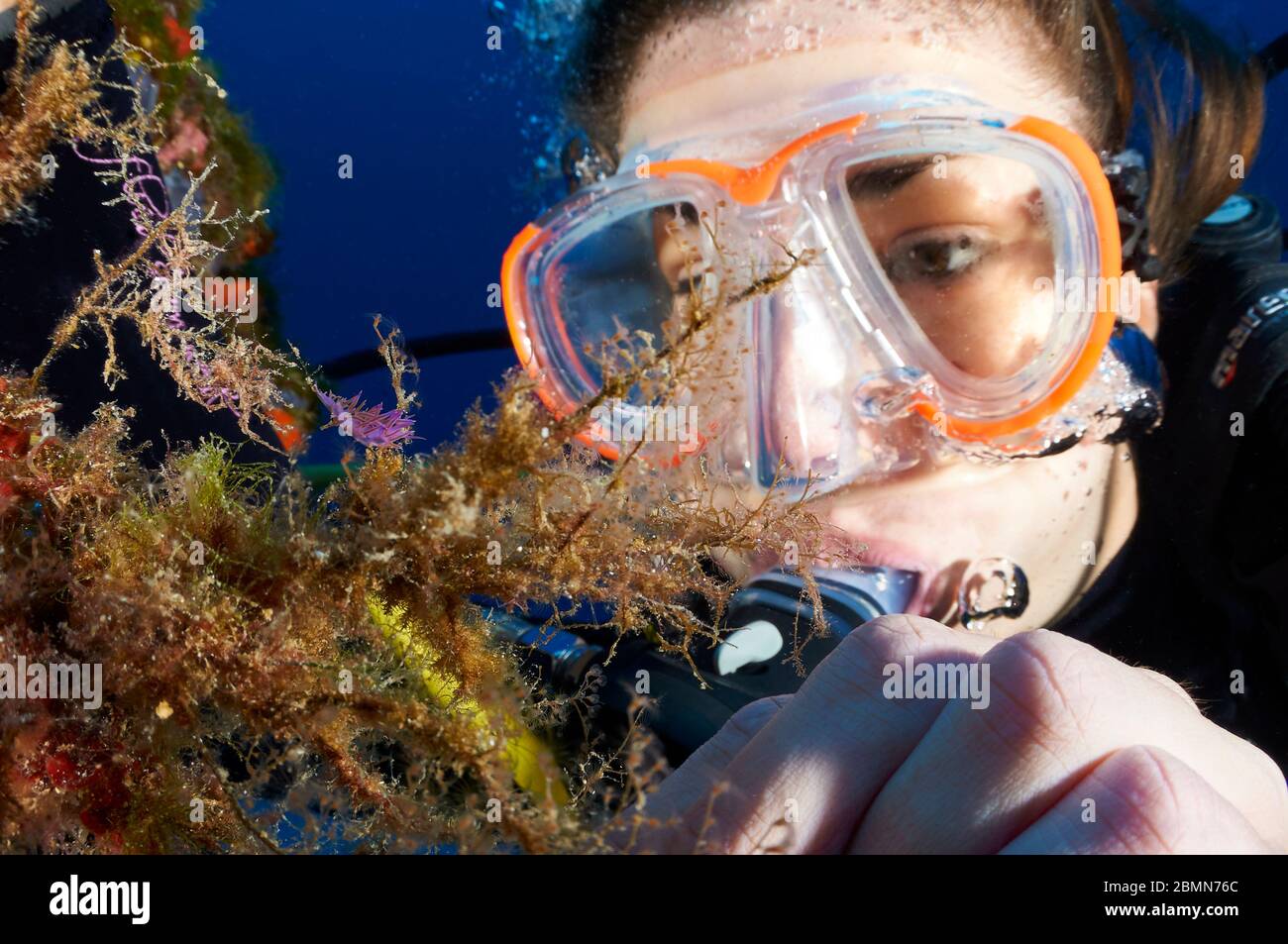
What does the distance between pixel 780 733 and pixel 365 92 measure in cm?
1797

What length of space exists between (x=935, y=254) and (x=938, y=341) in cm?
31

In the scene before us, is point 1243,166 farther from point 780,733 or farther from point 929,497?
point 780,733

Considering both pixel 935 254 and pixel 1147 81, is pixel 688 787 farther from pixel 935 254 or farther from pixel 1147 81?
pixel 1147 81

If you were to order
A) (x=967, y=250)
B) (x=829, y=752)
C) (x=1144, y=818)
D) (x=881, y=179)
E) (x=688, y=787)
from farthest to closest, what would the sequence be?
(x=881, y=179), (x=967, y=250), (x=688, y=787), (x=829, y=752), (x=1144, y=818)

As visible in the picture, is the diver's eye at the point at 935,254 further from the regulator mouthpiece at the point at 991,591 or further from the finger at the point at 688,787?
the finger at the point at 688,787

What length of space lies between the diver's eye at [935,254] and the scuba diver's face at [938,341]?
0.14m

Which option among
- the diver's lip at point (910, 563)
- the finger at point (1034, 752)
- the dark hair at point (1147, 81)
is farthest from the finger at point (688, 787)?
the dark hair at point (1147, 81)

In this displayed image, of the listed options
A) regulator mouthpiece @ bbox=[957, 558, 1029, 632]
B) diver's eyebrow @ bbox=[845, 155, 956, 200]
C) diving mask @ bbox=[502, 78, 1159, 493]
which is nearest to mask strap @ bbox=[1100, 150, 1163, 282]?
diving mask @ bbox=[502, 78, 1159, 493]

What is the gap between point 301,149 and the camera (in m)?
14.7

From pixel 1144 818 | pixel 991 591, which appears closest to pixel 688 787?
pixel 1144 818

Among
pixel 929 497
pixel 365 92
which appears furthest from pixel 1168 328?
pixel 365 92

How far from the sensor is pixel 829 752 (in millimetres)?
961

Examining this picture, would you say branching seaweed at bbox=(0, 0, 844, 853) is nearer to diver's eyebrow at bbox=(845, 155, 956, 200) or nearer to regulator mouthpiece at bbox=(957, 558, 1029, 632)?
regulator mouthpiece at bbox=(957, 558, 1029, 632)
